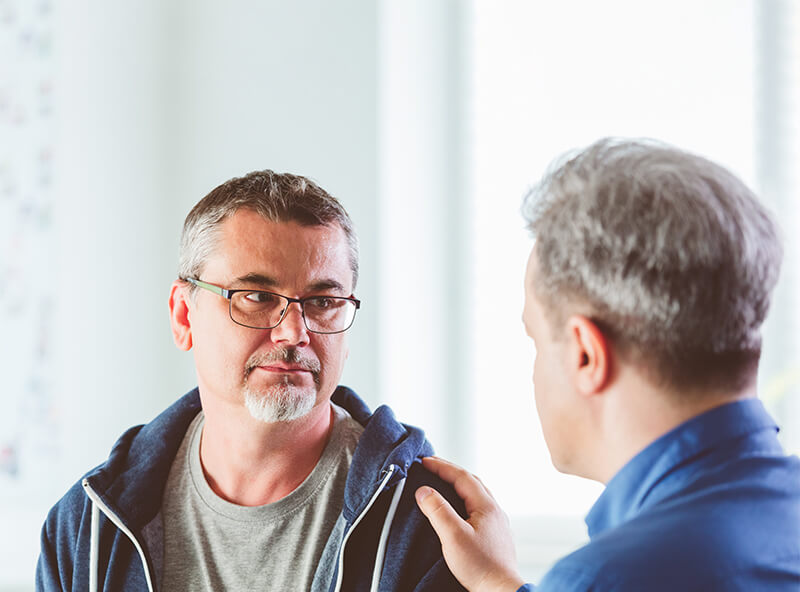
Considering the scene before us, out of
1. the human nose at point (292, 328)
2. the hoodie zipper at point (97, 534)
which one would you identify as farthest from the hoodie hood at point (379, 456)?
the hoodie zipper at point (97, 534)

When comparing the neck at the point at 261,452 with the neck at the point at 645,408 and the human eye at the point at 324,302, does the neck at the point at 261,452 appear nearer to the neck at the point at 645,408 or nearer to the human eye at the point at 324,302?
the human eye at the point at 324,302

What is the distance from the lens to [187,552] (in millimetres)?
1562

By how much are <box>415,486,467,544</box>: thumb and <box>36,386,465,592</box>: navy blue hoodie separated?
1.8 inches

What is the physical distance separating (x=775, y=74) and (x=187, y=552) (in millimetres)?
2355

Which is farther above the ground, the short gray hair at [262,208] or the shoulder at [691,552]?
the short gray hair at [262,208]

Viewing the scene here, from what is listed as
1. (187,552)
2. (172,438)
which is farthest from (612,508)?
(172,438)

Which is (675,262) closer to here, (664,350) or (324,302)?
(664,350)

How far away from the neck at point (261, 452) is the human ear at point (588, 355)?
686mm

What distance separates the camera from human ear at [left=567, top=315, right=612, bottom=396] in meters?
0.95

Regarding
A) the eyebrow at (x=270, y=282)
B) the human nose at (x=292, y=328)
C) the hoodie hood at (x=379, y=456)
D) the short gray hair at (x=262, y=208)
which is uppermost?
the short gray hair at (x=262, y=208)

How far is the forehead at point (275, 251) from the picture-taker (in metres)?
1.53

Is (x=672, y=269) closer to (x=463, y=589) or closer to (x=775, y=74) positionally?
(x=463, y=589)

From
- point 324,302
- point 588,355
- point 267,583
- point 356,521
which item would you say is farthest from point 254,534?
point 588,355

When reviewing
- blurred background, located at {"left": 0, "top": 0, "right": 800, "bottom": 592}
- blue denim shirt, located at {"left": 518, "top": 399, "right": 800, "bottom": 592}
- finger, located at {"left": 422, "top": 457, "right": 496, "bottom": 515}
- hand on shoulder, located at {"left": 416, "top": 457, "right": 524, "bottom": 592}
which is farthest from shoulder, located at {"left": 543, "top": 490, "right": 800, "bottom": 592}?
blurred background, located at {"left": 0, "top": 0, "right": 800, "bottom": 592}
